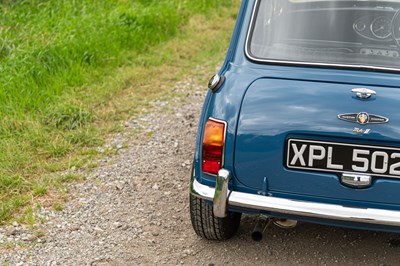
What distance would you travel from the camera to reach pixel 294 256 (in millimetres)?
4648

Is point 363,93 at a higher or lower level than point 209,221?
higher

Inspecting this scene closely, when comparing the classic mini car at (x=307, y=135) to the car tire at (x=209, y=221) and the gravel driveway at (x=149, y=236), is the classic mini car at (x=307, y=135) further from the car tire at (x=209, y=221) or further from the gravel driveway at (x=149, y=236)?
the gravel driveway at (x=149, y=236)

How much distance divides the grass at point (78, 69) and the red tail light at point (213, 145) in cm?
142

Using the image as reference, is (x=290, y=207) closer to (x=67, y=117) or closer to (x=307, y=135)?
(x=307, y=135)

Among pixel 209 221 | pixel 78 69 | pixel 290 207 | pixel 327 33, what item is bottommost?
pixel 78 69

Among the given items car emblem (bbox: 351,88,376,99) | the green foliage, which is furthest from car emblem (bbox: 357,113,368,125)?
the green foliage

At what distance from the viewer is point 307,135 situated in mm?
4141

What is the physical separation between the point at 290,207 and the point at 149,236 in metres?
1.15

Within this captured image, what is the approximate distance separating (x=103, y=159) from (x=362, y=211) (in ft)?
8.35

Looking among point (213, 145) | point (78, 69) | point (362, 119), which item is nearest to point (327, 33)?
point (362, 119)

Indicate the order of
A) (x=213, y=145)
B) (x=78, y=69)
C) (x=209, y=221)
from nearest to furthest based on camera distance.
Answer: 1. (x=213, y=145)
2. (x=209, y=221)
3. (x=78, y=69)

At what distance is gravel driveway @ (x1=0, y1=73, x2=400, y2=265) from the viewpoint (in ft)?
15.2

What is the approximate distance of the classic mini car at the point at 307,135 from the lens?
160 inches

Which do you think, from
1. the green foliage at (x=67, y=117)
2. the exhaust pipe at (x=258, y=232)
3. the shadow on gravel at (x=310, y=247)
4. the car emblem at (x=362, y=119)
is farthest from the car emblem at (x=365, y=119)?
the green foliage at (x=67, y=117)
